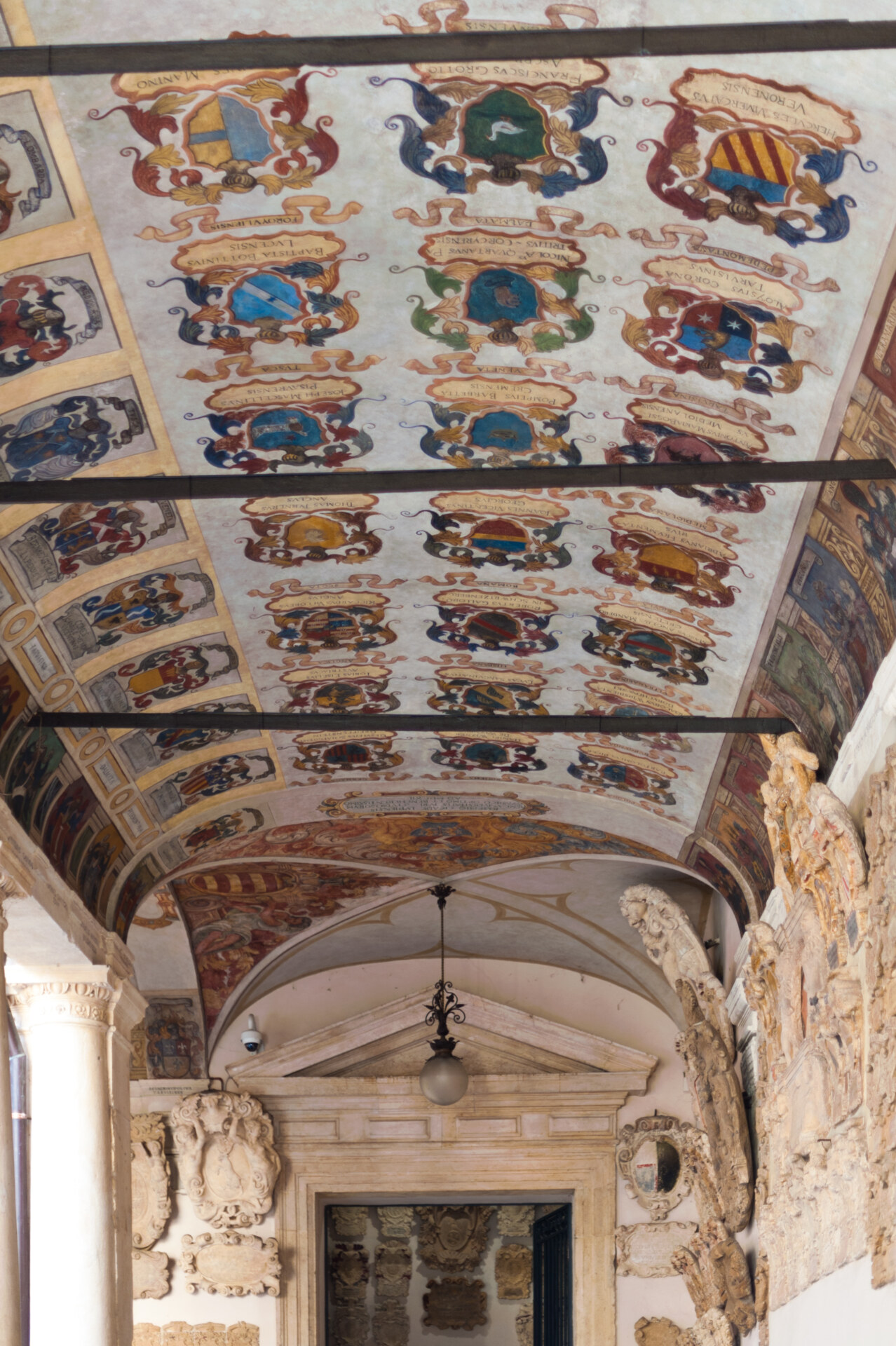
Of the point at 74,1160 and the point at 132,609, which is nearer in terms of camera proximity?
the point at 132,609

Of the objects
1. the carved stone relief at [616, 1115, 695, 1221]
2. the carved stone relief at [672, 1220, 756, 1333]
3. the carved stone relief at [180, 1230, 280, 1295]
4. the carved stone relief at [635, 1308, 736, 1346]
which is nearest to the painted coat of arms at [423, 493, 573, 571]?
the carved stone relief at [672, 1220, 756, 1333]

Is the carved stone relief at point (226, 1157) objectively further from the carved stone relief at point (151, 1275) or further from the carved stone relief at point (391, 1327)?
the carved stone relief at point (391, 1327)

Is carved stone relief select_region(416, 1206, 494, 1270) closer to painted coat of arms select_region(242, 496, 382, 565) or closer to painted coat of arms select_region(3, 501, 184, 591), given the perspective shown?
painted coat of arms select_region(242, 496, 382, 565)

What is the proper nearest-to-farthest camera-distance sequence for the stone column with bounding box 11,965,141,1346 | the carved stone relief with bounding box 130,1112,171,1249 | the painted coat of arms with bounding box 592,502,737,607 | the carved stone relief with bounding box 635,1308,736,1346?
the painted coat of arms with bounding box 592,502,737,607
the stone column with bounding box 11,965,141,1346
the carved stone relief with bounding box 635,1308,736,1346
the carved stone relief with bounding box 130,1112,171,1249

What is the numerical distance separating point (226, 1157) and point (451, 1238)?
6.32 metres

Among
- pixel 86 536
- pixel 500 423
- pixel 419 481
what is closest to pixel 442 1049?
Answer: pixel 86 536

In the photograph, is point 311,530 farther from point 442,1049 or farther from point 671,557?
point 442,1049

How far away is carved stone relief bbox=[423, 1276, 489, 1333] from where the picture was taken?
2117 cm

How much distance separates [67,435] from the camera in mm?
7754

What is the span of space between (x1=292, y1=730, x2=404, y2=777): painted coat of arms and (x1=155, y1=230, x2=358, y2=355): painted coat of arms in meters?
4.86

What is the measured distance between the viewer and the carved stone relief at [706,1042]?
1238cm

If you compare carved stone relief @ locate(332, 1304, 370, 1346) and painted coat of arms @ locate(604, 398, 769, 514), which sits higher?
painted coat of arms @ locate(604, 398, 769, 514)

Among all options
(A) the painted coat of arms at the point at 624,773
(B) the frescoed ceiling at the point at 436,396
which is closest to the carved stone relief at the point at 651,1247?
(B) the frescoed ceiling at the point at 436,396

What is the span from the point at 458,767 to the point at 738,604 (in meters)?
4.07
